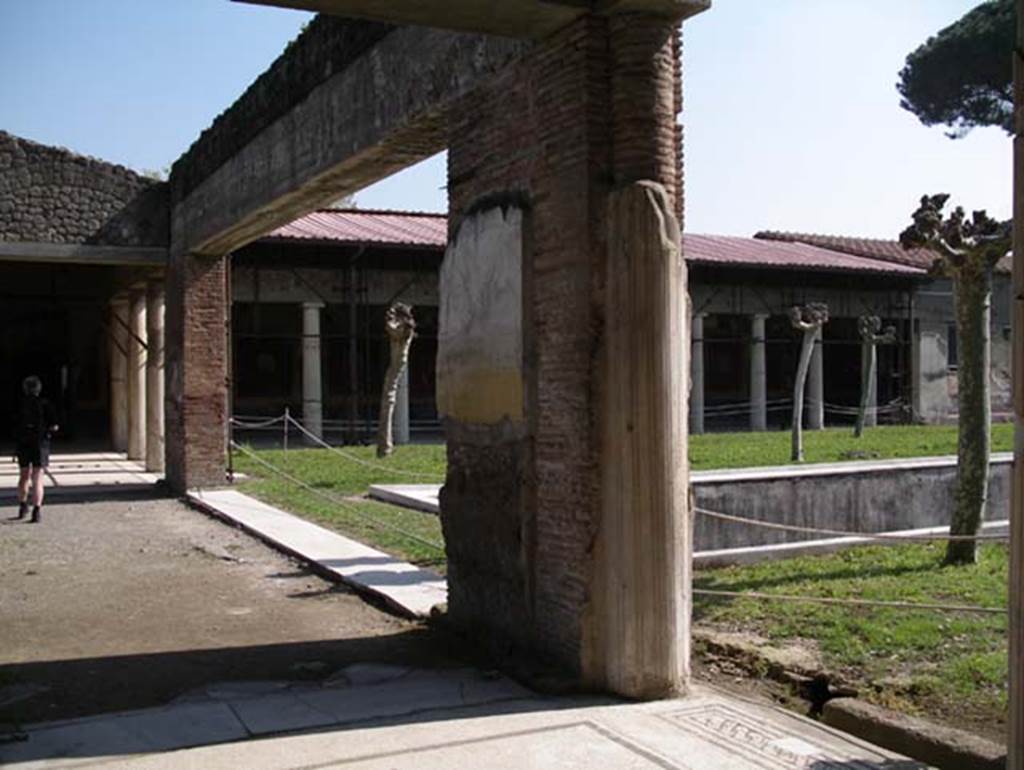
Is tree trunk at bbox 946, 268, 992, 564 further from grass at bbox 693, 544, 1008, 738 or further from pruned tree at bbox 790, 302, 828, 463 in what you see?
pruned tree at bbox 790, 302, 828, 463

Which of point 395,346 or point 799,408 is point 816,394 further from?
point 395,346

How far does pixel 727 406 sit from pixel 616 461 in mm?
23959

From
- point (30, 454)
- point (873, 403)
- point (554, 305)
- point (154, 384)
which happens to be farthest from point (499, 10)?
point (873, 403)

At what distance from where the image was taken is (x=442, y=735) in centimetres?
445

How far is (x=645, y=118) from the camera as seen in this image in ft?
16.7

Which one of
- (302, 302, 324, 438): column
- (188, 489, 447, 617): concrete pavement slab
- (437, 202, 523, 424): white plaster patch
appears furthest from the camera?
(302, 302, 324, 438): column

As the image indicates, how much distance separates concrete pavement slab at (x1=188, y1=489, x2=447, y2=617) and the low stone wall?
2622mm

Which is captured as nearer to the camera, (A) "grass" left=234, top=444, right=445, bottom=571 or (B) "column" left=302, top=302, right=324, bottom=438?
(A) "grass" left=234, top=444, right=445, bottom=571

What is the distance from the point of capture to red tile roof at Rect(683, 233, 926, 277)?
25594mm

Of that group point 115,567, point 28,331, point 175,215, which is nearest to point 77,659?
point 115,567

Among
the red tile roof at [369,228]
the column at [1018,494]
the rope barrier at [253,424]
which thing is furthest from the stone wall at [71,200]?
the column at [1018,494]

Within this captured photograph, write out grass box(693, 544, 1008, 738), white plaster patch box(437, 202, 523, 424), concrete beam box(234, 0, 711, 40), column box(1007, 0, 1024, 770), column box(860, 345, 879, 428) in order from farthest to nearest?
column box(860, 345, 879, 428) → white plaster patch box(437, 202, 523, 424) → grass box(693, 544, 1008, 738) → concrete beam box(234, 0, 711, 40) → column box(1007, 0, 1024, 770)

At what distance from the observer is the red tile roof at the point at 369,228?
2121cm

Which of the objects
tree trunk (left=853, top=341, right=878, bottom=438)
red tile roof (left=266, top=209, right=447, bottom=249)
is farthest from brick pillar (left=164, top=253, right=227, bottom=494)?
tree trunk (left=853, top=341, right=878, bottom=438)
